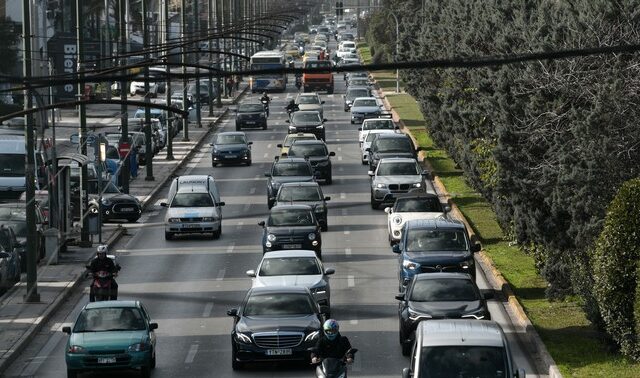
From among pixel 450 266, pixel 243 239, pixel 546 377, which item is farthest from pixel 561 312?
pixel 243 239

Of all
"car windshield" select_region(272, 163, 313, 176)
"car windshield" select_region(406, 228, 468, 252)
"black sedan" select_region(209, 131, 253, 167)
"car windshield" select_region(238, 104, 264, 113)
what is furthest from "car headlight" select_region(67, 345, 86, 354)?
"car windshield" select_region(238, 104, 264, 113)

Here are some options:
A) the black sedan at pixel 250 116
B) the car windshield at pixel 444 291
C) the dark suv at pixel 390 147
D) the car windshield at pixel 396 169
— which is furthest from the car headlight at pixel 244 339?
the black sedan at pixel 250 116

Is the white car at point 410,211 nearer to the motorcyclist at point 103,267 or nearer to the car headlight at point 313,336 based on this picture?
the motorcyclist at point 103,267

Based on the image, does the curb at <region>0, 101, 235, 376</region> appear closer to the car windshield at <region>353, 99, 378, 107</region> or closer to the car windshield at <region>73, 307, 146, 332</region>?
the car windshield at <region>73, 307, 146, 332</region>

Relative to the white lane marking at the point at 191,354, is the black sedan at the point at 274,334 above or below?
above

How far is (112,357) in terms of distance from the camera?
25.5 meters

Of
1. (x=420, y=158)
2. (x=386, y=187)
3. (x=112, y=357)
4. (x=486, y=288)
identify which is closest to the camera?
(x=112, y=357)

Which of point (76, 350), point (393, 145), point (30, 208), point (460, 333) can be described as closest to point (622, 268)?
point (460, 333)

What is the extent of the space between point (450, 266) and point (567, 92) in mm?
4522

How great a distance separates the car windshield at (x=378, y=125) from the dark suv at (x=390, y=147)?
9711 mm

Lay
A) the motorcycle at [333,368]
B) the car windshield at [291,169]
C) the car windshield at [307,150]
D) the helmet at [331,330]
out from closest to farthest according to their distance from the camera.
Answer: the motorcycle at [333,368], the helmet at [331,330], the car windshield at [291,169], the car windshield at [307,150]

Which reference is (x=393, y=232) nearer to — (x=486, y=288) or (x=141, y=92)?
(x=486, y=288)

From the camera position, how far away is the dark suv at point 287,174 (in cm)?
5138

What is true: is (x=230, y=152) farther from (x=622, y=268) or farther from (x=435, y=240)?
(x=622, y=268)
